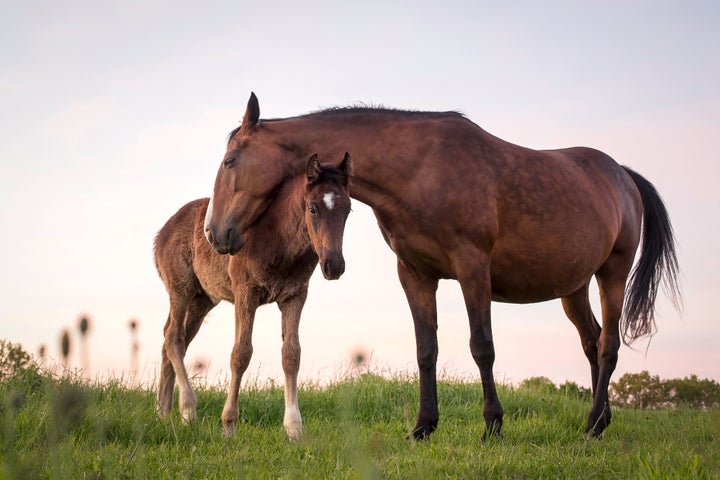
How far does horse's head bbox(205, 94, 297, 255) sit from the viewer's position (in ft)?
24.7

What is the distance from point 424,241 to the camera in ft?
23.9

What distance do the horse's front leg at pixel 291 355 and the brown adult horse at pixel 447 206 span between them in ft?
2.86

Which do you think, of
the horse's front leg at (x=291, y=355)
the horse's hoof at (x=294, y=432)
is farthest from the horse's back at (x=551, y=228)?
the horse's hoof at (x=294, y=432)

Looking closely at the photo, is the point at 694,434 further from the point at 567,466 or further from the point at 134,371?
the point at 134,371

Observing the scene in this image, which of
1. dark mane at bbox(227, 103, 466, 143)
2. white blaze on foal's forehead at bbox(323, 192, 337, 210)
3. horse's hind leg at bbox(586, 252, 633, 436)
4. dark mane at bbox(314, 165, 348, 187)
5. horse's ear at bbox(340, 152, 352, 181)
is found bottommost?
horse's hind leg at bbox(586, 252, 633, 436)

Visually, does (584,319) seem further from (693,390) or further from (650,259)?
(693,390)

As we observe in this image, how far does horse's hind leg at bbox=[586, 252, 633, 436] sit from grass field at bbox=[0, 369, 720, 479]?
1.44ft

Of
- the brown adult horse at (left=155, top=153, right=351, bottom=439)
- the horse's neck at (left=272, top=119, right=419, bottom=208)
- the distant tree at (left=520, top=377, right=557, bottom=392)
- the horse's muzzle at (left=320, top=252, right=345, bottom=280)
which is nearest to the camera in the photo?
the horse's muzzle at (left=320, top=252, right=345, bottom=280)

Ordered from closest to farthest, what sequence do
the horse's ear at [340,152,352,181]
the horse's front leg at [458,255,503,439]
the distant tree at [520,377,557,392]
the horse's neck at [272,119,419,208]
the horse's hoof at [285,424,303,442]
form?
the horse's ear at [340,152,352,181]
the horse's front leg at [458,255,503,439]
the horse's neck at [272,119,419,208]
the horse's hoof at [285,424,303,442]
the distant tree at [520,377,557,392]

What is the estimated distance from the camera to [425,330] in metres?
7.74

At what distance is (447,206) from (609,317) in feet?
10.5

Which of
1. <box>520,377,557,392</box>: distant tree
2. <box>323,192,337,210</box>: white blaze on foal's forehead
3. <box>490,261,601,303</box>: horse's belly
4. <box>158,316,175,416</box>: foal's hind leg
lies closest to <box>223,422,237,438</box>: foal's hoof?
<box>158,316,175,416</box>: foal's hind leg

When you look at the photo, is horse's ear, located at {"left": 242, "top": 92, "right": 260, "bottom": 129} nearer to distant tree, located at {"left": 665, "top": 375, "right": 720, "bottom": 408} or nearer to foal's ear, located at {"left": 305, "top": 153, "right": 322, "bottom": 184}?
foal's ear, located at {"left": 305, "top": 153, "right": 322, "bottom": 184}

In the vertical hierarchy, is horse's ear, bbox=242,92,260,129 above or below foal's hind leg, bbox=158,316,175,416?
above
